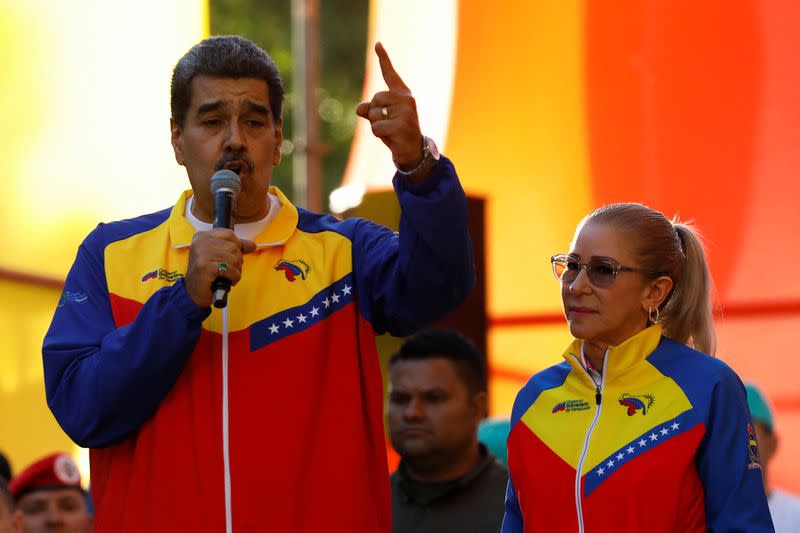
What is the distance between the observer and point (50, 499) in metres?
5.25

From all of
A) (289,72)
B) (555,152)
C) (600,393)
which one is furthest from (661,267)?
(289,72)

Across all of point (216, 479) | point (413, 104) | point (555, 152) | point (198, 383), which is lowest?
point (216, 479)

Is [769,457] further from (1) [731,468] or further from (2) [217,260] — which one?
(2) [217,260]

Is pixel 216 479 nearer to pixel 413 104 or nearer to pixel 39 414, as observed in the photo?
pixel 413 104

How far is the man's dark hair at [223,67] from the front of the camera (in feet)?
9.14

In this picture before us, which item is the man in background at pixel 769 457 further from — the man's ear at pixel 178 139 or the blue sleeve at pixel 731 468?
the man's ear at pixel 178 139

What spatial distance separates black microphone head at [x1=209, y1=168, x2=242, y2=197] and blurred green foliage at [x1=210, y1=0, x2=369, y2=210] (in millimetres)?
14172

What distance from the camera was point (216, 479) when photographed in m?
2.58

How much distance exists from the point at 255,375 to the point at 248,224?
14.1 inches

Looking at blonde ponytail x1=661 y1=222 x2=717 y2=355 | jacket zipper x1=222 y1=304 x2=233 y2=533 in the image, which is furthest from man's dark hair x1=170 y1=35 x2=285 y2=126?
blonde ponytail x1=661 y1=222 x2=717 y2=355

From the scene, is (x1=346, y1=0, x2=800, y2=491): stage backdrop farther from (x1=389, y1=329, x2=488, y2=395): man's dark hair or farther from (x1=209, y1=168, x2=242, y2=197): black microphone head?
(x1=209, y1=168, x2=242, y2=197): black microphone head

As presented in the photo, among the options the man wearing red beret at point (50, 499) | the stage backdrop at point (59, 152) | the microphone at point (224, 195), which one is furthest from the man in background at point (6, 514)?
the microphone at point (224, 195)

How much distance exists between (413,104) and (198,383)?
2.28 feet

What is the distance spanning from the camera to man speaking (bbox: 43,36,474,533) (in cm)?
254
